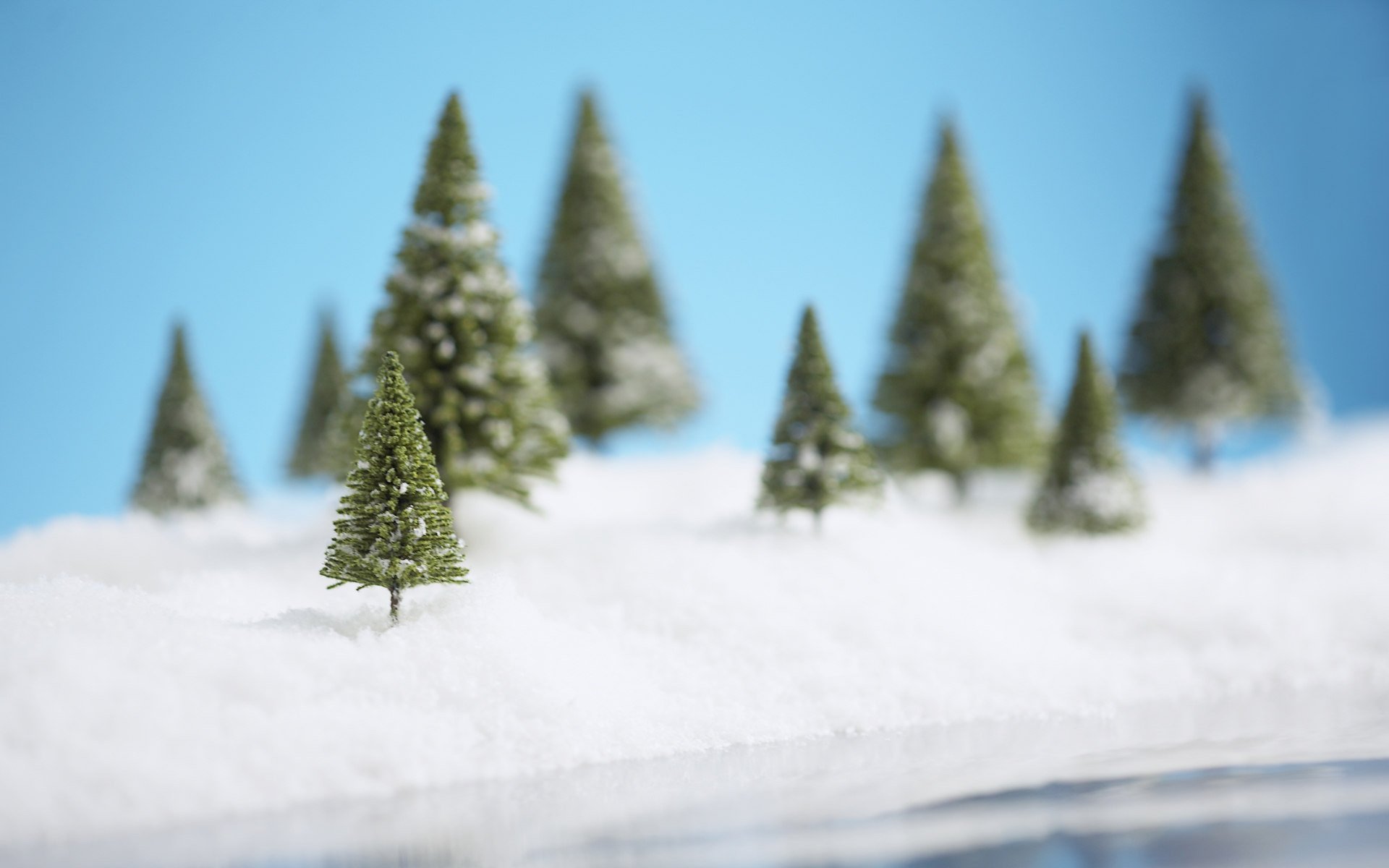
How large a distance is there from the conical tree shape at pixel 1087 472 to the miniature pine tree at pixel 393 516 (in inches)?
617

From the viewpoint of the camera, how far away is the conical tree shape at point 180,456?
29344mm

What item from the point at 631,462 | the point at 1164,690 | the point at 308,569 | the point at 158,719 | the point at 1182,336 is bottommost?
the point at 1164,690

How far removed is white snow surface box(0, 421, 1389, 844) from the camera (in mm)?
11945

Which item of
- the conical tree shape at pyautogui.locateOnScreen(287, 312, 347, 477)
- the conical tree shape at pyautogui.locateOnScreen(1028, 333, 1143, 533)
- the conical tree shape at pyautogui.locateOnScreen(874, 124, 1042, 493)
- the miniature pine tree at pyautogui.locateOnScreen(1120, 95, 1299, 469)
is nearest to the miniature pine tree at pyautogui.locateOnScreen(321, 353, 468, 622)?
the conical tree shape at pyautogui.locateOnScreen(1028, 333, 1143, 533)

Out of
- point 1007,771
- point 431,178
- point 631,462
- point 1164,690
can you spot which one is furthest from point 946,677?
point 631,462

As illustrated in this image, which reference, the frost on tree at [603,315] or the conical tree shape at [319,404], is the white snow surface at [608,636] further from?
the conical tree shape at [319,404]

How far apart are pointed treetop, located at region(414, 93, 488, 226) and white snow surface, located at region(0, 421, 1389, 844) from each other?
607 cm

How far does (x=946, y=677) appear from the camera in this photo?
17.3 meters

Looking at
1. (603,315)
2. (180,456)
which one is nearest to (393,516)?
(180,456)

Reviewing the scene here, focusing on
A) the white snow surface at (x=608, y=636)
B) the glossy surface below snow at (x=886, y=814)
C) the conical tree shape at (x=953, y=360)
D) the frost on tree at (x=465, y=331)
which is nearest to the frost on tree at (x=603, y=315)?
the white snow surface at (x=608, y=636)

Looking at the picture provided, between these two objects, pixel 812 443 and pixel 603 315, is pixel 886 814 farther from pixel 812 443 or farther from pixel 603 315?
pixel 603 315

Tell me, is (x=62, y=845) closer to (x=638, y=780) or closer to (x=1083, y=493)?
(x=638, y=780)

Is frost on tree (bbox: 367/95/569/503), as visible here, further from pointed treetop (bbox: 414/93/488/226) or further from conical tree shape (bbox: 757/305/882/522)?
conical tree shape (bbox: 757/305/882/522)

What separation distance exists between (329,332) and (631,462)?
11.8 m
